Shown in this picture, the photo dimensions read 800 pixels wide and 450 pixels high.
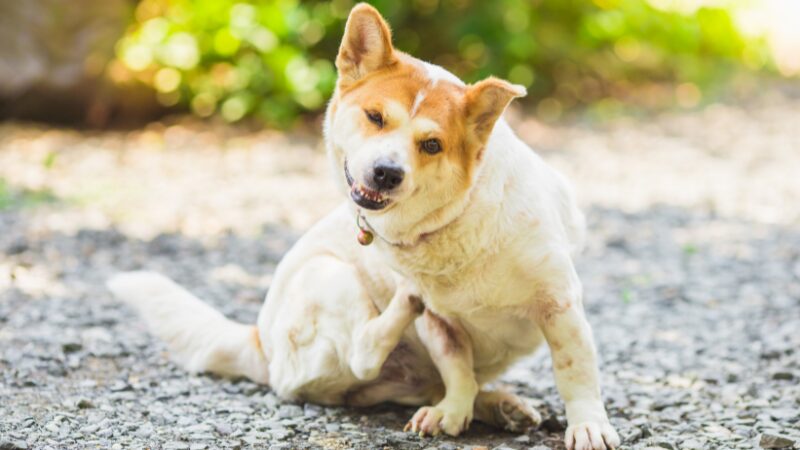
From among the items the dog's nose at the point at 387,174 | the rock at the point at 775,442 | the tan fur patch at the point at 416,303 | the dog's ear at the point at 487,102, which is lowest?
the rock at the point at 775,442

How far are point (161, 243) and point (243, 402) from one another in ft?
8.59

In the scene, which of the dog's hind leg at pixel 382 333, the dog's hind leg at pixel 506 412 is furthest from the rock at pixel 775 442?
the dog's hind leg at pixel 382 333

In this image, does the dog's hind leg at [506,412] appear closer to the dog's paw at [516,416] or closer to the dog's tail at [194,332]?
the dog's paw at [516,416]

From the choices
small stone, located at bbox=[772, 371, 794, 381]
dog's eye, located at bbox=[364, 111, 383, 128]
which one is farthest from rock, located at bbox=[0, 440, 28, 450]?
small stone, located at bbox=[772, 371, 794, 381]

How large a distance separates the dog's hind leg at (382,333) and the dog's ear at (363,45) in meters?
0.75

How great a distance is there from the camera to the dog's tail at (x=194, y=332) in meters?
4.00

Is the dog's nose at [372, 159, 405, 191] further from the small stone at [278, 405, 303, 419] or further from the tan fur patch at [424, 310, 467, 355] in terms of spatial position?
the small stone at [278, 405, 303, 419]

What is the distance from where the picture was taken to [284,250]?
618cm

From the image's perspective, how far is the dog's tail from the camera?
400cm

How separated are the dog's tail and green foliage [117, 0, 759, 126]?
5.35 meters

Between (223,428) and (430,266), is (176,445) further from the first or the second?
(430,266)

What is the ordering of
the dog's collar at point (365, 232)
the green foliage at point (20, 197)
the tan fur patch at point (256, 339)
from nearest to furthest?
1. the dog's collar at point (365, 232)
2. the tan fur patch at point (256, 339)
3. the green foliage at point (20, 197)

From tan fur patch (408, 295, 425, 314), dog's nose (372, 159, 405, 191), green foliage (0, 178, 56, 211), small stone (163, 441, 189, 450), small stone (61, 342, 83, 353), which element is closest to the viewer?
dog's nose (372, 159, 405, 191)

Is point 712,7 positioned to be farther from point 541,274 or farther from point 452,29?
point 541,274
